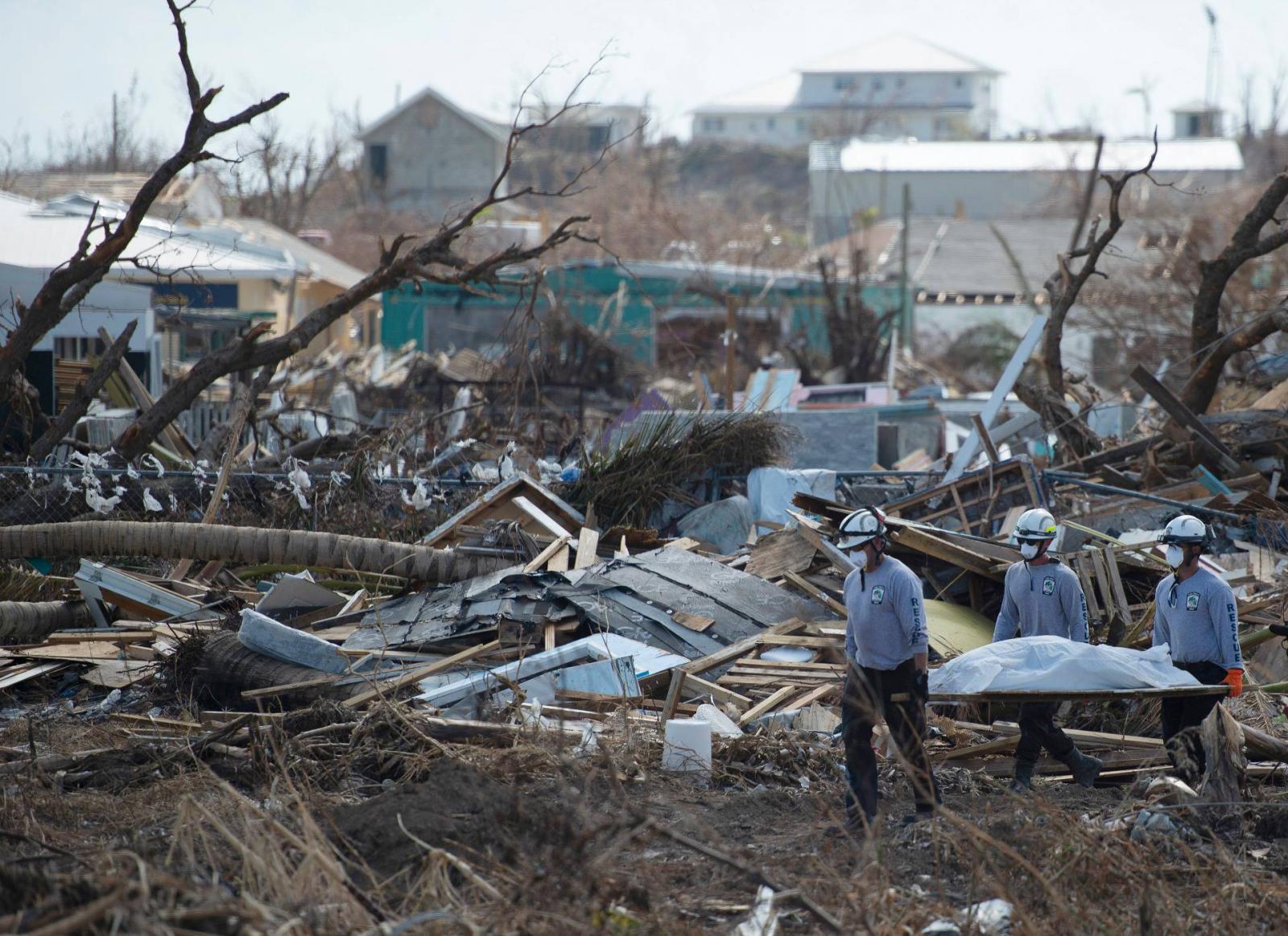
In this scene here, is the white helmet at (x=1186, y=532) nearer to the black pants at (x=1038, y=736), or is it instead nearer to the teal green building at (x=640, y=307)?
the black pants at (x=1038, y=736)

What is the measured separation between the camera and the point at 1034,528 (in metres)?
7.57

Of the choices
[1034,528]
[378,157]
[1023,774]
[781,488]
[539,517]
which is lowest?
[1023,774]

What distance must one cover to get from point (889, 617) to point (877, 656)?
0.66ft

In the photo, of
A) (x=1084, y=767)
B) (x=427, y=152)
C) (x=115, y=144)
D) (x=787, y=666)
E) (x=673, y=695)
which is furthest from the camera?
(x=427, y=152)

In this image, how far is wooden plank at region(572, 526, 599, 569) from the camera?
10.6 m

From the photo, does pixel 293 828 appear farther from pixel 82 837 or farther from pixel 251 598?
pixel 251 598

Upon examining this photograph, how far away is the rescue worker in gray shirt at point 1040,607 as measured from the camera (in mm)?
7152

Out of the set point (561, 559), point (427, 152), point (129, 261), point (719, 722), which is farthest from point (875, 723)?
point (427, 152)

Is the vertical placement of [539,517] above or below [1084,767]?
above

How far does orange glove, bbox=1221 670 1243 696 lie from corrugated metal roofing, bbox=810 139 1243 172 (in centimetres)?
4671

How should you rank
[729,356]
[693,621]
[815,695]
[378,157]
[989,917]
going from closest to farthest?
[989,917] → [815,695] → [693,621] → [729,356] → [378,157]

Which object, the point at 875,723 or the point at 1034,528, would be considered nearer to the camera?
the point at 875,723

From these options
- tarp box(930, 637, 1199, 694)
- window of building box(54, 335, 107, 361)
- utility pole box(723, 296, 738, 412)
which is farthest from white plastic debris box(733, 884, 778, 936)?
window of building box(54, 335, 107, 361)

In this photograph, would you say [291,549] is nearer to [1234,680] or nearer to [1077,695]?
[1077,695]
